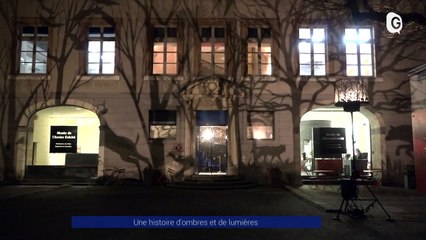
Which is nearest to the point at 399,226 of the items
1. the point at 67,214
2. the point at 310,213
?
the point at 310,213

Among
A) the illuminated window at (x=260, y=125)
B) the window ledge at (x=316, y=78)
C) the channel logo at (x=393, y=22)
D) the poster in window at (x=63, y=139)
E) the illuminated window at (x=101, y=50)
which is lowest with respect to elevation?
the poster in window at (x=63, y=139)

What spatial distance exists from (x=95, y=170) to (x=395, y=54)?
1582cm

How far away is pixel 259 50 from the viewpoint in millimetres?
18156

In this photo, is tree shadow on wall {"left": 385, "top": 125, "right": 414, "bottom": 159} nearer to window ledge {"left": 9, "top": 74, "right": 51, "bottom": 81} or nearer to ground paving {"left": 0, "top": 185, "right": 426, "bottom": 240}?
ground paving {"left": 0, "top": 185, "right": 426, "bottom": 240}

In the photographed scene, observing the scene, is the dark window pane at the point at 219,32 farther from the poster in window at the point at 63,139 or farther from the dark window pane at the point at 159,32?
the poster in window at the point at 63,139

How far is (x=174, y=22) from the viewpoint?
711 inches

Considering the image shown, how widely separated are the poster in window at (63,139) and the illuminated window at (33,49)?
3149 mm

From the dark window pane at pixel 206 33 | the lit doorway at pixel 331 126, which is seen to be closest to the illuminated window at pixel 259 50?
the dark window pane at pixel 206 33

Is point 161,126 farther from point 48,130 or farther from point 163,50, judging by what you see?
point 48,130

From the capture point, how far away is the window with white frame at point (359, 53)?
18203 millimetres

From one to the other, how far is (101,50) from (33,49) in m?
3.38

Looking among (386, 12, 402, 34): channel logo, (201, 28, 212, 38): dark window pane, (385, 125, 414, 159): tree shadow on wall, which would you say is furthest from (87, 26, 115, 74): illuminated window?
(385, 125, 414, 159): tree shadow on wall

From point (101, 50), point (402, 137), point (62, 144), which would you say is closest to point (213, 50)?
point (101, 50)

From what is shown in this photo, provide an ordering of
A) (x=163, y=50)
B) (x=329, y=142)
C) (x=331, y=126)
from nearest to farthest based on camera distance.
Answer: (x=163, y=50)
(x=329, y=142)
(x=331, y=126)
